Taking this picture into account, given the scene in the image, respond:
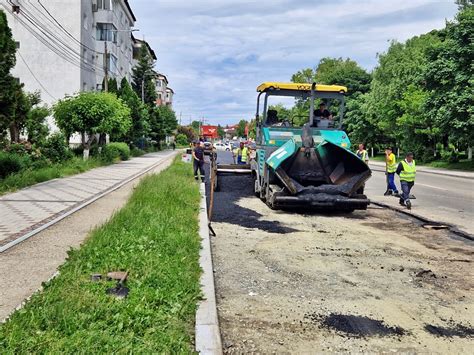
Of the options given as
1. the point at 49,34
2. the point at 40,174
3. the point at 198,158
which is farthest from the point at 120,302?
the point at 49,34

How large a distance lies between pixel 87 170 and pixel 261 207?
1341cm

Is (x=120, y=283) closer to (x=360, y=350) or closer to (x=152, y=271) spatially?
(x=152, y=271)

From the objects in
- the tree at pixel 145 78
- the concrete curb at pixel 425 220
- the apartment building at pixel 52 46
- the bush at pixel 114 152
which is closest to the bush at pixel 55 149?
the bush at pixel 114 152

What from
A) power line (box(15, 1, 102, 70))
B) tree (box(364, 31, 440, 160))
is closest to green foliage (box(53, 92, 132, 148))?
power line (box(15, 1, 102, 70))

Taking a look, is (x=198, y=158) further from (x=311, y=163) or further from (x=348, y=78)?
(x=348, y=78)

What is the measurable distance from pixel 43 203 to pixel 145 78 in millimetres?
50997

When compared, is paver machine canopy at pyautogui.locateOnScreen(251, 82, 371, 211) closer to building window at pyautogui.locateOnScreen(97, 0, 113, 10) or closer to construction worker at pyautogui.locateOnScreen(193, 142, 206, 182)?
construction worker at pyautogui.locateOnScreen(193, 142, 206, 182)

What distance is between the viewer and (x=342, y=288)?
5.56 meters

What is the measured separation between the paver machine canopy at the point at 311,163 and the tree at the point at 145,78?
160 ft

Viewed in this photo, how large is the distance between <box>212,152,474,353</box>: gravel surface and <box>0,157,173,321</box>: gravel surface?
78.7 inches

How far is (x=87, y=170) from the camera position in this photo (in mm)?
22906

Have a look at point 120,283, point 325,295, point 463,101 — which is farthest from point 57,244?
point 463,101

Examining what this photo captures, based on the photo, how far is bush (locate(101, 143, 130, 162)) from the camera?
29.6 meters

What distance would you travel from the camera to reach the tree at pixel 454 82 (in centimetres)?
2788
